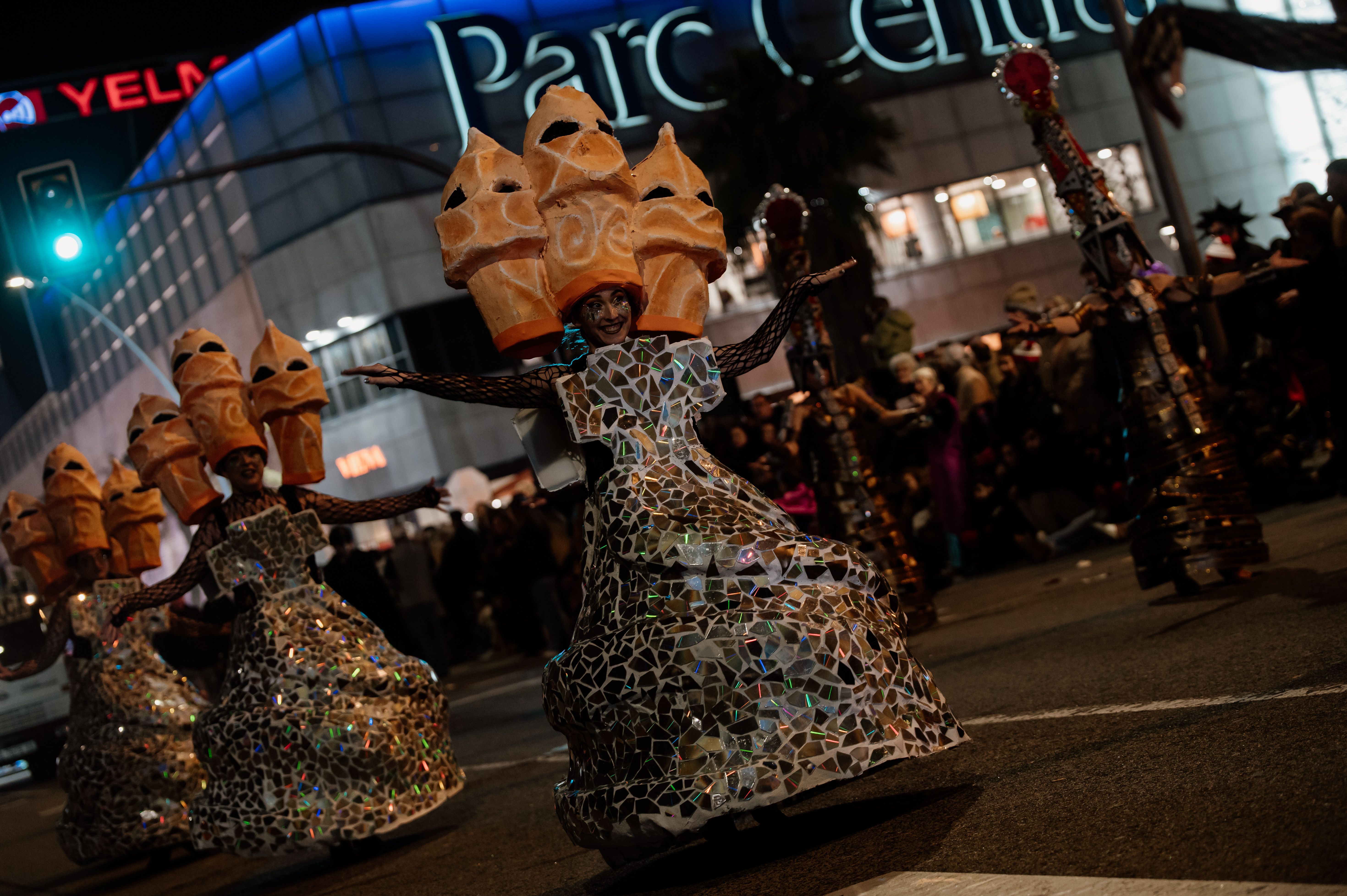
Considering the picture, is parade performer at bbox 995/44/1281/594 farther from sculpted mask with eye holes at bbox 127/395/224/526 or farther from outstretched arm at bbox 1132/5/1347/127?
outstretched arm at bbox 1132/5/1347/127

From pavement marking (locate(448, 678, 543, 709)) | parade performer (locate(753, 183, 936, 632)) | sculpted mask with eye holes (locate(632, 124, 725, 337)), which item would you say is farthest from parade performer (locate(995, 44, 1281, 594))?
pavement marking (locate(448, 678, 543, 709))

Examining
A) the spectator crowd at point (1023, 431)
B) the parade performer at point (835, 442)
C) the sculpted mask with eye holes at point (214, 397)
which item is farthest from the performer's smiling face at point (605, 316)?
the parade performer at point (835, 442)

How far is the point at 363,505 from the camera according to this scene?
6902 mm

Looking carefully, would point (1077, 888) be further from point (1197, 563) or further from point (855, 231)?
point (855, 231)

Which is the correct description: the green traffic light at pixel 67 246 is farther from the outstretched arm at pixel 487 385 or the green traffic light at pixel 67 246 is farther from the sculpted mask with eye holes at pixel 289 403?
the outstretched arm at pixel 487 385

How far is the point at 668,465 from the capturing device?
461 centimetres

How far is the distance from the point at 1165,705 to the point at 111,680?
6494 millimetres

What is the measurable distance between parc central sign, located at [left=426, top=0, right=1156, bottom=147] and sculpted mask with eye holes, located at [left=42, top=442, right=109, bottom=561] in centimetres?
2384

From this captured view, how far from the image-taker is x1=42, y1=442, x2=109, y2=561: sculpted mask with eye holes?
9.23 meters

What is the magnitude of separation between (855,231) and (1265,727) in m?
18.1

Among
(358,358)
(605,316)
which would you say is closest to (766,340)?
(605,316)

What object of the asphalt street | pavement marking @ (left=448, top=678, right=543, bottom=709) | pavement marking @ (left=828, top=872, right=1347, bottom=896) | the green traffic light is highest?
the green traffic light

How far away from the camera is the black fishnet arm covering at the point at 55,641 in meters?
9.01

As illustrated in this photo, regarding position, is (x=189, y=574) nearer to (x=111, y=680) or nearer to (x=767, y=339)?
(x=111, y=680)
